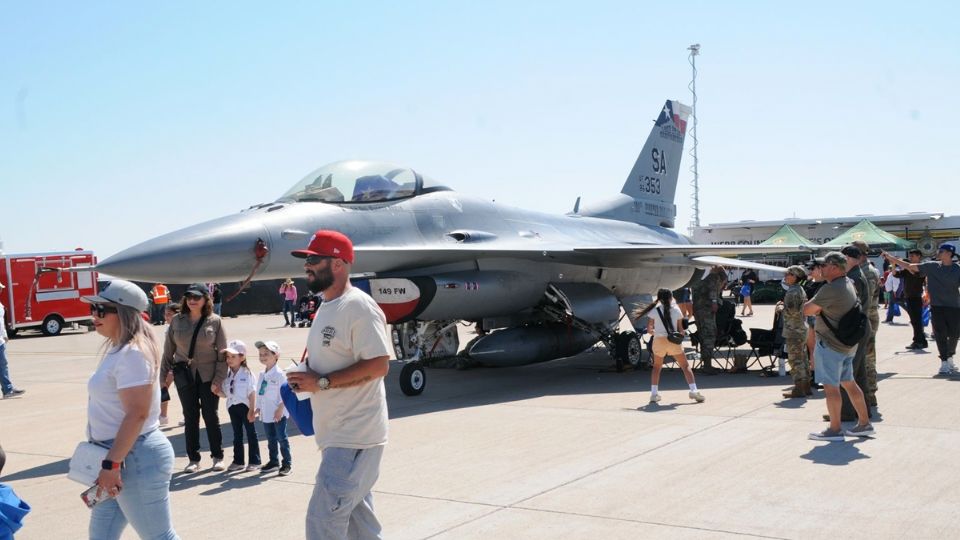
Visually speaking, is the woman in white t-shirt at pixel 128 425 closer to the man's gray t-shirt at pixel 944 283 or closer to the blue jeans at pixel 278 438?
the blue jeans at pixel 278 438

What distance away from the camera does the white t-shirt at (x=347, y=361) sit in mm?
3938

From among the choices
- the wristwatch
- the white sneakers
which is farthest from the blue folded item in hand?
the white sneakers

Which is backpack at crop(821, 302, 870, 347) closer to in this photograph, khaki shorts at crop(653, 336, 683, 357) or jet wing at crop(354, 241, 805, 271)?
khaki shorts at crop(653, 336, 683, 357)

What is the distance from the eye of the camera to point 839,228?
42625 millimetres

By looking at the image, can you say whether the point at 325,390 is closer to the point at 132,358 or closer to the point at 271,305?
the point at 132,358

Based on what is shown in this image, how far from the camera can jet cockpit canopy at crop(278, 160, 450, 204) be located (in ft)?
37.0

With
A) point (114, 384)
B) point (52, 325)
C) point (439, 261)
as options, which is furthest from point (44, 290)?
point (114, 384)

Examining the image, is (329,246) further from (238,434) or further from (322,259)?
(238,434)

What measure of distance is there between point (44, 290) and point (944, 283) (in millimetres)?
24295

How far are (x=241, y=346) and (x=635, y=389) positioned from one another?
5.99m

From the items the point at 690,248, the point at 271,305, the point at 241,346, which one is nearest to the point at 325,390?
the point at 241,346

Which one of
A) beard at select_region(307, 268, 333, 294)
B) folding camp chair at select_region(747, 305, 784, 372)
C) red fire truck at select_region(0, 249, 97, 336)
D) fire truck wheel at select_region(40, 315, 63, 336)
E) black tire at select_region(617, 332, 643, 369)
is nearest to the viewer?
beard at select_region(307, 268, 333, 294)

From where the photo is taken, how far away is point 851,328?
24.9 ft

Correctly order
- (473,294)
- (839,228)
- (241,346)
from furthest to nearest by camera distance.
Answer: (839,228)
(473,294)
(241,346)
